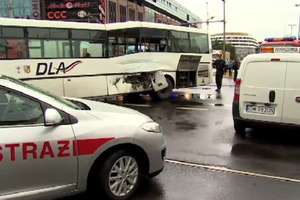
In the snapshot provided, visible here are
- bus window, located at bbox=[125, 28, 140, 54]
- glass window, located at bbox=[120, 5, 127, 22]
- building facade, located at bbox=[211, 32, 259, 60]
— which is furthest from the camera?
building facade, located at bbox=[211, 32, 259, 60]

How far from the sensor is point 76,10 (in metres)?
69.9

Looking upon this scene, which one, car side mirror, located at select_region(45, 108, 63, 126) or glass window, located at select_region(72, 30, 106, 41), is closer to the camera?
car side mirror, located at select_region(45, 108, 63, 126)

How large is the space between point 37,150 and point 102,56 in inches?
500

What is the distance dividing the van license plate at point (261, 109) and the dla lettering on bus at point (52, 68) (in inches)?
303

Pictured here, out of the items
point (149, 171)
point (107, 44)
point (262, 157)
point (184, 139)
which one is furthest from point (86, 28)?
point (149, 171)

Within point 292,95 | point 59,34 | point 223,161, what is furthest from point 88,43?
point 223,161

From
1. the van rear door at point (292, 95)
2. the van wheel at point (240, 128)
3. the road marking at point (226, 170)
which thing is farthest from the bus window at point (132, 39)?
the road marking at point (226, 170)

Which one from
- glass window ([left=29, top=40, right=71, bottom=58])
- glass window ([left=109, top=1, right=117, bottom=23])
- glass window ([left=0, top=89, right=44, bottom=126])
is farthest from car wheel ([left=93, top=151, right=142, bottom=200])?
glass window ([left=109, top=1, right=117, bottom=23])

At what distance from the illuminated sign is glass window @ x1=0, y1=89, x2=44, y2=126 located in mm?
62900

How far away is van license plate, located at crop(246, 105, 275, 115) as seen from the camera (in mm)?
9273

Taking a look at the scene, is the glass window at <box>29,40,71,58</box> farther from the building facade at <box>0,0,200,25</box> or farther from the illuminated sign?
the illuminated sign

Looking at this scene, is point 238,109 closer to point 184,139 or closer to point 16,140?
point 184,139

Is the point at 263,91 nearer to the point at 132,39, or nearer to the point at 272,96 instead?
the point at 272,96

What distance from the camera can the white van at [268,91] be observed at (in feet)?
29.6
